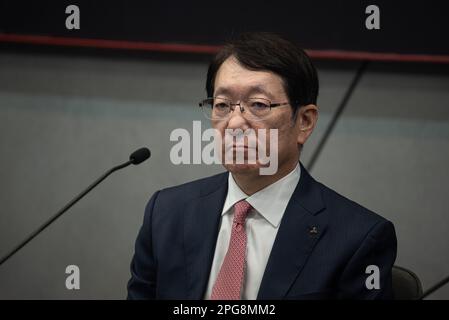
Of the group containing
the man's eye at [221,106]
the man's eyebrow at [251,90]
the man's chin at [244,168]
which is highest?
the man's eyebrow at [251,90]

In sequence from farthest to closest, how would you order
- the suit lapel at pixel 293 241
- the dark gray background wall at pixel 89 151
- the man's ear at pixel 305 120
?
the dark gray background wall at pixel 89 151 → the man's ear at pixel 305 120 → the suit lapel at pixel 293 241

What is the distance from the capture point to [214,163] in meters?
2.21

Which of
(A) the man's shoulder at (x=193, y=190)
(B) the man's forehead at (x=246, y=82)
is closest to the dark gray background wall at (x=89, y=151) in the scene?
(A) the man's shoulder at (x=193, y=190)

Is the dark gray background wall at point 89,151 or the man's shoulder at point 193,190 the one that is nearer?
the man's shoulder at point 193,190

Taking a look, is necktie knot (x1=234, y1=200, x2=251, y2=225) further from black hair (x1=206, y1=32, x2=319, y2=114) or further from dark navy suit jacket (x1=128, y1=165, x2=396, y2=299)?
black hair (x1=206, y1=32, x2=319, y2=114)

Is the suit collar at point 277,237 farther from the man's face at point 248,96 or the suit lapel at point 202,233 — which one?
the man's face at point 248,96

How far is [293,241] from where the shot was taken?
1.48 metres

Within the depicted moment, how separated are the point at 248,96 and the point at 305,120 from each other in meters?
0.21

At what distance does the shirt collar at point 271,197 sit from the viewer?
1.53 meters

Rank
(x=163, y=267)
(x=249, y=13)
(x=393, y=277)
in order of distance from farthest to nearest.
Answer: (x=249, y=13) → (x=393, y=277) → (x=163, y=267)

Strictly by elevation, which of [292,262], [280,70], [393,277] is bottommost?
[393,277]
